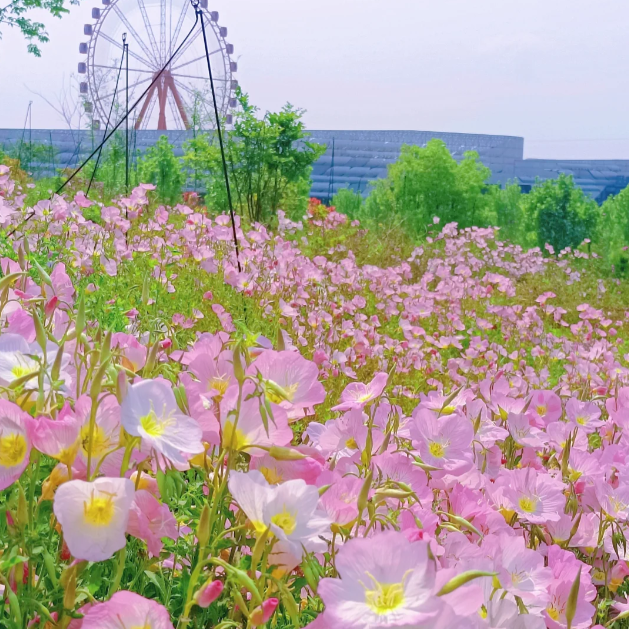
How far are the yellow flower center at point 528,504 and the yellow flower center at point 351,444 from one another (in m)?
0.31

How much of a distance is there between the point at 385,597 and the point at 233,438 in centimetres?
25

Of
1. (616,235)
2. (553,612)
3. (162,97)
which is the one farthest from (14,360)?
(162,97)

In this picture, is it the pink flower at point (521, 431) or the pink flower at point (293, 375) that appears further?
the pink flower at point (521, 431)

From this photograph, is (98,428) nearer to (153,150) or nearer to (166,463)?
(166,463)

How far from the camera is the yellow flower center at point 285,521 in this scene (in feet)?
2.18

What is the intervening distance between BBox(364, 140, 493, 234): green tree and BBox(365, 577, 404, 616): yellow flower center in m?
12.3

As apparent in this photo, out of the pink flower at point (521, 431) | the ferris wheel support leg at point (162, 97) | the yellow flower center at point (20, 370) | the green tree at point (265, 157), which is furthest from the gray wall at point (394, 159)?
the yellow flower center at point (20, 370)

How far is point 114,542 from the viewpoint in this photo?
60 centimetres

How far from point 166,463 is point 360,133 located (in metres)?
32.8

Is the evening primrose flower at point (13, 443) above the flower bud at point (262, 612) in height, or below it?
above

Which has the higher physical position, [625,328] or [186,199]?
[186,199]

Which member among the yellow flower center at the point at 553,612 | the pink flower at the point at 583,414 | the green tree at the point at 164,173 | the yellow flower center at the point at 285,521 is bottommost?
the yellow flower center at the point at 553,612

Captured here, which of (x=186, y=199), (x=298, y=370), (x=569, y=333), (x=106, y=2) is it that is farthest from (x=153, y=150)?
(x=106, y=2)

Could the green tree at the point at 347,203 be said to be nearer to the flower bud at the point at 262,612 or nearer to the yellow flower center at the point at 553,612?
the yellow flower center at the point at 553,612
